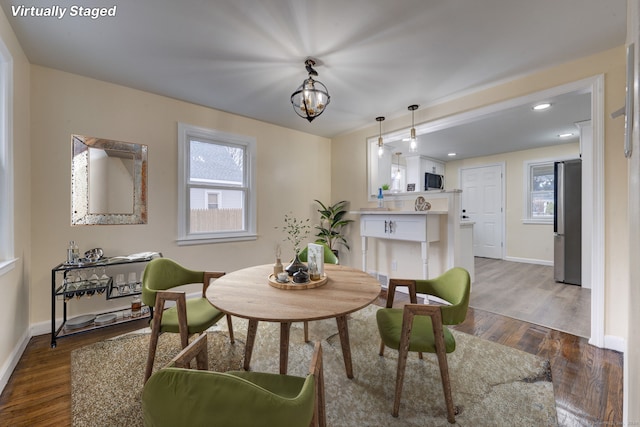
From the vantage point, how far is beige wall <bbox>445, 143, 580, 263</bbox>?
5285 mm

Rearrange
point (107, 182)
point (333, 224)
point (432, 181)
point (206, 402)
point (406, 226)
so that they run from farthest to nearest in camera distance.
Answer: point (432, 181) < point (333, 224) < point (406, 226) < point (107, 182) < point (206, 402)

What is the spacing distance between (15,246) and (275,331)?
2.18 meters

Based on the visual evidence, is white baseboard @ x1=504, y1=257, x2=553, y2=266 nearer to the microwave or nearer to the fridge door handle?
the fridge door handle

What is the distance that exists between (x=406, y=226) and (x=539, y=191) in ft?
14.0

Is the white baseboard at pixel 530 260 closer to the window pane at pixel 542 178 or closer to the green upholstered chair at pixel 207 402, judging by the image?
the window pane at pixel 542 178

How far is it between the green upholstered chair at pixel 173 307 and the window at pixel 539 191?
6348 mm

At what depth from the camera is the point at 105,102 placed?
8.77ft

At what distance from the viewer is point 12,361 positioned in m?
1.89

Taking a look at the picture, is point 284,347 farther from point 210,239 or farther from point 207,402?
point 210,239

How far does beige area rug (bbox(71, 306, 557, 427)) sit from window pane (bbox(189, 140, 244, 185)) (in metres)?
1.93

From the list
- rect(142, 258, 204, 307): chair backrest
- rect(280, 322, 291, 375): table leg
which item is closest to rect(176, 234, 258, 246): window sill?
rect(142, 258, 204, 307): chair backrest

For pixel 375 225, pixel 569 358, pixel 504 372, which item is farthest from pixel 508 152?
pixel 504 372

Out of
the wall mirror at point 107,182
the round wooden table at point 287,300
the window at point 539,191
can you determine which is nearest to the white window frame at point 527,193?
the window at point 539,191

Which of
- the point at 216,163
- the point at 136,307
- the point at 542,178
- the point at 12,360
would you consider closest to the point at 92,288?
the point at 136,307
